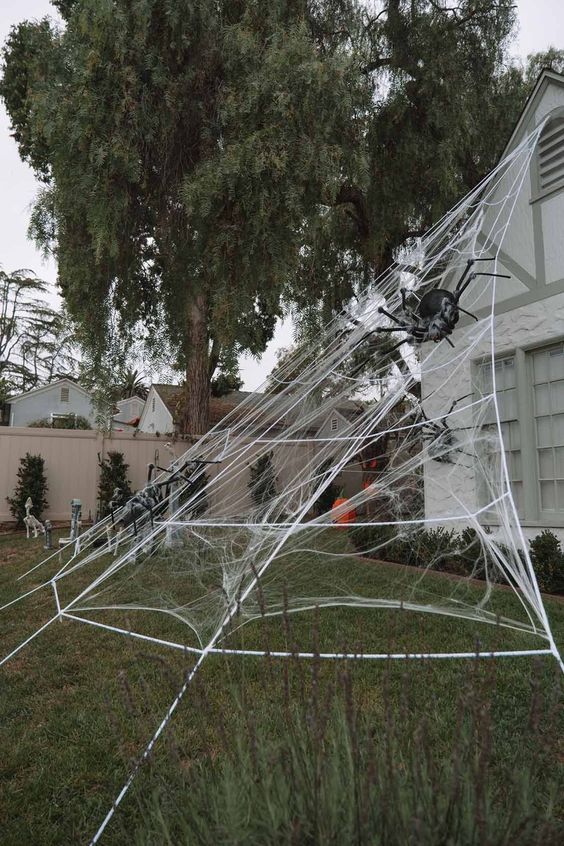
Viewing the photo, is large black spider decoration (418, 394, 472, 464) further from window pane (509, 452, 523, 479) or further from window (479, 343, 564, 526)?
window pane (509, 452, 523, 479)

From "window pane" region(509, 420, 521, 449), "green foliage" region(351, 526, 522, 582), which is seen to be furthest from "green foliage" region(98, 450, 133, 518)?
"window pane" region(509, 420, 521, 449)

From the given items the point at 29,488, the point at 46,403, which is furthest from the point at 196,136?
the point at 46,403

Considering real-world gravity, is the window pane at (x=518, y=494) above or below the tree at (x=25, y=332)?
below

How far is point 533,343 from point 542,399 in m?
0.63

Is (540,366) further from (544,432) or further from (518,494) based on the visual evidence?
(518,494)

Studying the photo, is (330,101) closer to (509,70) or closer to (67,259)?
(67,259)

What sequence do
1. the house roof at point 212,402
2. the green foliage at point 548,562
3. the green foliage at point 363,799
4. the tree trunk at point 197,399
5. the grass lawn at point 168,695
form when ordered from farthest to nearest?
the house roof at point 212,402 < the tree trunk at point 197,399 < the green foliage at point 548,562 < the grass lawn at point 168,695 < the green foliage at point 363,799

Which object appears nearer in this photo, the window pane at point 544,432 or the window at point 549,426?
the window at point 549,426

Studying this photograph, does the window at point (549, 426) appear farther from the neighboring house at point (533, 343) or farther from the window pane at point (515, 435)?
the window pane at point (515, 435)

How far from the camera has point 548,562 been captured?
18.7 feet

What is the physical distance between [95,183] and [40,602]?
176 inches

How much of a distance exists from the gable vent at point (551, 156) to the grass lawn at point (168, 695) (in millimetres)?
4560

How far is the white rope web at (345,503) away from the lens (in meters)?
4.10

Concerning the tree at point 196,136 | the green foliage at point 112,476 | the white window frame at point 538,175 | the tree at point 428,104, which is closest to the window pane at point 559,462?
the white window frame at point 538,175
